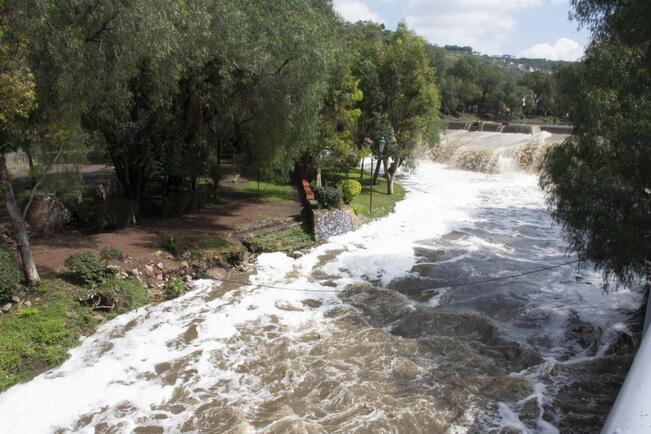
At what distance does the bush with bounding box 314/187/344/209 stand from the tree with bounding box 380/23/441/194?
529cm

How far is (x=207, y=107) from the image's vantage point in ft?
49.6

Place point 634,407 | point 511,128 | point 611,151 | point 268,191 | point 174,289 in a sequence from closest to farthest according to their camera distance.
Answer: point 634,407
point 611,151
point 174,289
point 268,191
point 511,128

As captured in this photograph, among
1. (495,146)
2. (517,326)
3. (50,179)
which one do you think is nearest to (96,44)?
(50,179)

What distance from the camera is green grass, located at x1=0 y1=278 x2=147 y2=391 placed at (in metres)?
8.19

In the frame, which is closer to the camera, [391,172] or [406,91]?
[406,91]

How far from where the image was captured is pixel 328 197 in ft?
56.4

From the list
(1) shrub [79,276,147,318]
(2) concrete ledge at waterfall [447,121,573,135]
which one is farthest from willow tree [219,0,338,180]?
(2) concrete ledge at waterfall [447,121,573,135]

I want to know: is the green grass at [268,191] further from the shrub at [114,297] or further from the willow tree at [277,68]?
the shrub at [114,297]

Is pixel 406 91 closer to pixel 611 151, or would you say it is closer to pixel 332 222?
pixel 332 222

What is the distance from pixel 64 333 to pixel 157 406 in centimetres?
292

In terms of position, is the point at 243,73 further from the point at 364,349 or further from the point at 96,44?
the point at 364,349

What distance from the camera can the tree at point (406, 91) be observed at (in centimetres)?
A: 2200

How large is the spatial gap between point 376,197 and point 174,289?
524 inches

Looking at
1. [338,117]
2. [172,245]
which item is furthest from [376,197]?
[172,245]
